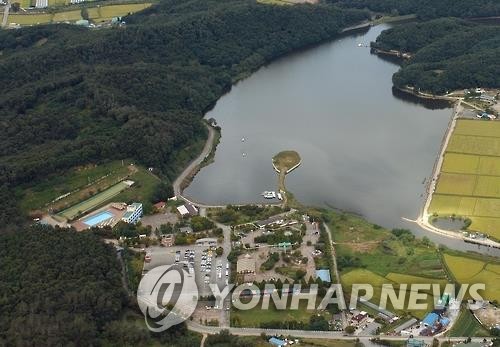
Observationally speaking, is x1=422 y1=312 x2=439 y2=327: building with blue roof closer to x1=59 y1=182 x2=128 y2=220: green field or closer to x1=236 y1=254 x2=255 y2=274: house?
x1=236 y1=254 x2=255 y2=274: house

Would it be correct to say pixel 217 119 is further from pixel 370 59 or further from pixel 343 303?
pixel 343 303

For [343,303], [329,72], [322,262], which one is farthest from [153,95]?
[343,303]

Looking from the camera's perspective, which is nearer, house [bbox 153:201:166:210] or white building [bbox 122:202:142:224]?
white building [bbox 122:202:142:224]

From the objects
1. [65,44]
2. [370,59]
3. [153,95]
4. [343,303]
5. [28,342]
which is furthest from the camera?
[370,59]

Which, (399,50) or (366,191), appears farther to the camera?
(399,50)

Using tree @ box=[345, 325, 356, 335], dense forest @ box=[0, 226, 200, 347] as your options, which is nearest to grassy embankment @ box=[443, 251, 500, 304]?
tree @ box=[345, 325, 356, 335]

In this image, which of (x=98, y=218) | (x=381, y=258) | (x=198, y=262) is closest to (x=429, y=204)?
(x=381, y=258)

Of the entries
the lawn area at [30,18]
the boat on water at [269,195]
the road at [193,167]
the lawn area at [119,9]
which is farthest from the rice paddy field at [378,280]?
the lawn area at [30,18]
